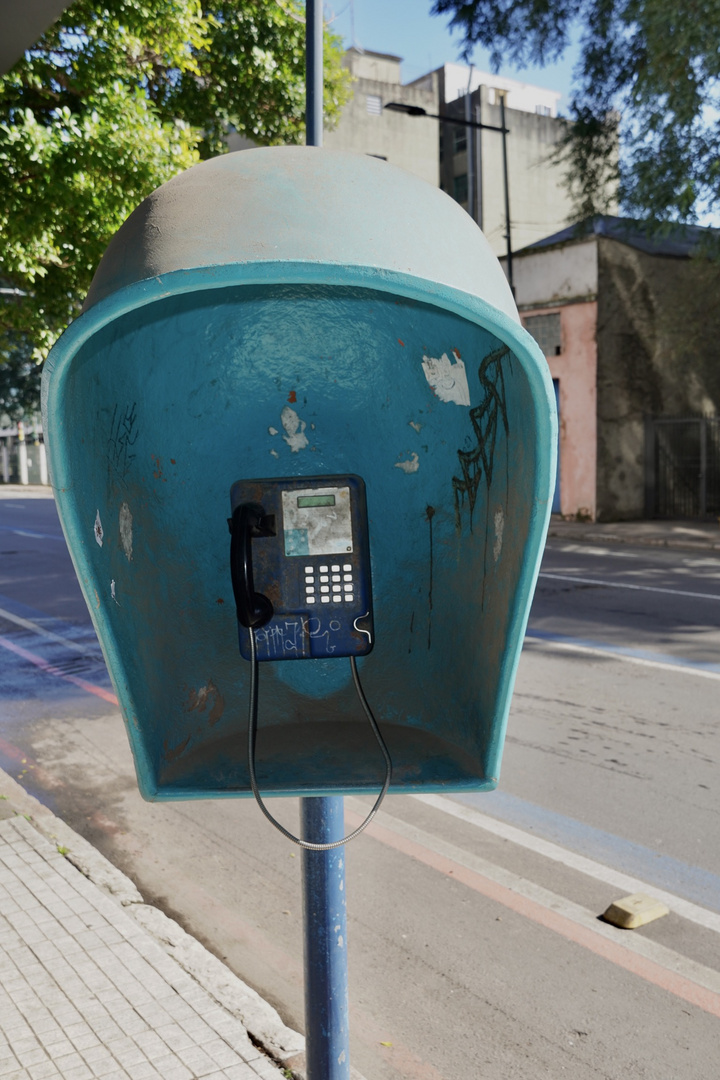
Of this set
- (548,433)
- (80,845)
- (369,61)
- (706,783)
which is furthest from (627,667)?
(369,61)

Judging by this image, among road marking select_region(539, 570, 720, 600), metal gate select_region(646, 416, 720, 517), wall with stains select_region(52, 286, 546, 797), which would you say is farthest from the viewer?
metal gate select_region(646, 416, 720, 517)

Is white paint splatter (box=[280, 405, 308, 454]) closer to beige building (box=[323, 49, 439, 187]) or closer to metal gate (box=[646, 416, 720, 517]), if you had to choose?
metal gate (box=[646, 416, 720, 517])

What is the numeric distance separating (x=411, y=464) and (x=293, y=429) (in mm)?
296

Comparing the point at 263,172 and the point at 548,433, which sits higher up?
the point at 263,172

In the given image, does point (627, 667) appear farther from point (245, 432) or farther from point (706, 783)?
point (245, 432)

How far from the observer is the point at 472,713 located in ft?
7.29

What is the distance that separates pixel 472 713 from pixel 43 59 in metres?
4.69

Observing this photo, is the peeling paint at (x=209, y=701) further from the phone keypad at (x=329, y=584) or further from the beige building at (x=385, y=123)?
the beige building at (x=385, y=123)

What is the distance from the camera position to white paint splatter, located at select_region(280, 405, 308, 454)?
2.30 metres

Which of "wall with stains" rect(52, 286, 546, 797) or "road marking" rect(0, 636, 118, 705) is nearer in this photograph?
"wall with stains" rect(52, 286, 546, 797)

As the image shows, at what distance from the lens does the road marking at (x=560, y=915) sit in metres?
3.14

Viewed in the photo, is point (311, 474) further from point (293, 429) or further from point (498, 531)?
point (498, 531)

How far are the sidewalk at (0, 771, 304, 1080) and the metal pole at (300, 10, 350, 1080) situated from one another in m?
0.65

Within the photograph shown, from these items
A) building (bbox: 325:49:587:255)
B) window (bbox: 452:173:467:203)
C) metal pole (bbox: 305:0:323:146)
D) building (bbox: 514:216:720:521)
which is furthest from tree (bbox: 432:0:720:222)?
window (bbox: 452:173:467:203)
